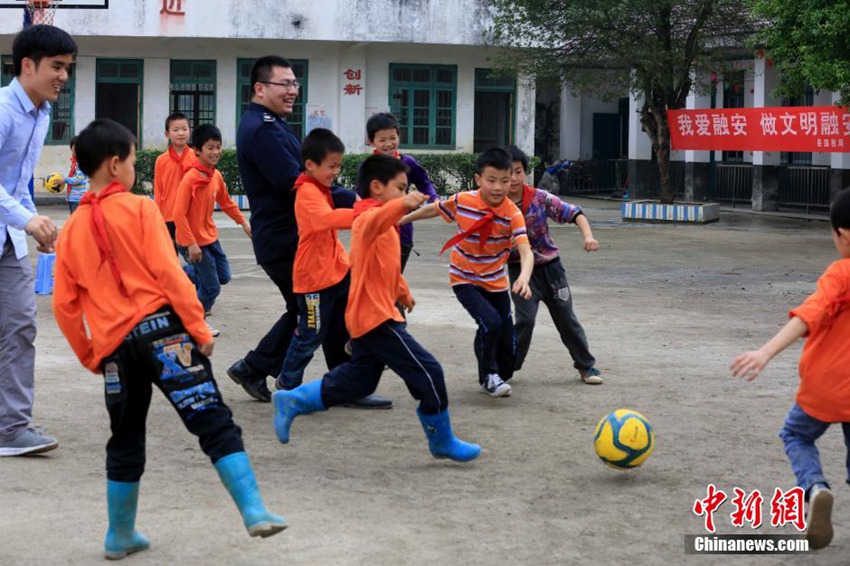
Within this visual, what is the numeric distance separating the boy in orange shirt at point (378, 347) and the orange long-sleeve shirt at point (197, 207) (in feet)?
12.9

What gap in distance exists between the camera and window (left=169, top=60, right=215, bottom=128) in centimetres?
2880

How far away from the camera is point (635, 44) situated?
2198 centimetres

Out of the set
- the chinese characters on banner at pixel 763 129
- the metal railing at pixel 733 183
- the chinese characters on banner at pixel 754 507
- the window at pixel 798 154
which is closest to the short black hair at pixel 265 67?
the chinese characters on banner at pixel 754 507

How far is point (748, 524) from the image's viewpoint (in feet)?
15.9

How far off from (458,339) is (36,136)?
4260 millimetres

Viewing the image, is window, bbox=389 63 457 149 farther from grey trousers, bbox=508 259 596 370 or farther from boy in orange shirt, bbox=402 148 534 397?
boy in orange shirt, bbox=402 148 534 397

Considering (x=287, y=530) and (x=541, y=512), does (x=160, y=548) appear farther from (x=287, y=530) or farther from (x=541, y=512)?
(x=541, y=512)

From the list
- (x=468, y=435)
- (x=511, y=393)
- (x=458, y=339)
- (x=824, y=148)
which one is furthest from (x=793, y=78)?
(x=468, y=435)

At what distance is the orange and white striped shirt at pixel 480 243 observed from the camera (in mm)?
7184

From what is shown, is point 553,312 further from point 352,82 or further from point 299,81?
point 352,82

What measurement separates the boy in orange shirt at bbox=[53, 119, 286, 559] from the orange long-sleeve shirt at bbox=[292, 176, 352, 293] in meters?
1.99

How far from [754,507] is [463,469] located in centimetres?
133

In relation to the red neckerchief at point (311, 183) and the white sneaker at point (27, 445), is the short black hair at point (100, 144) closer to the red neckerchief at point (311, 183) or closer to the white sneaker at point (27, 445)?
the white sneaker at point (27, 445)

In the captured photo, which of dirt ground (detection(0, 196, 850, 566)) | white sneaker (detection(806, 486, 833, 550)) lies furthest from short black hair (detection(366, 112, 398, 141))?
white sneaker (detection(806, 486, 833, 550))
